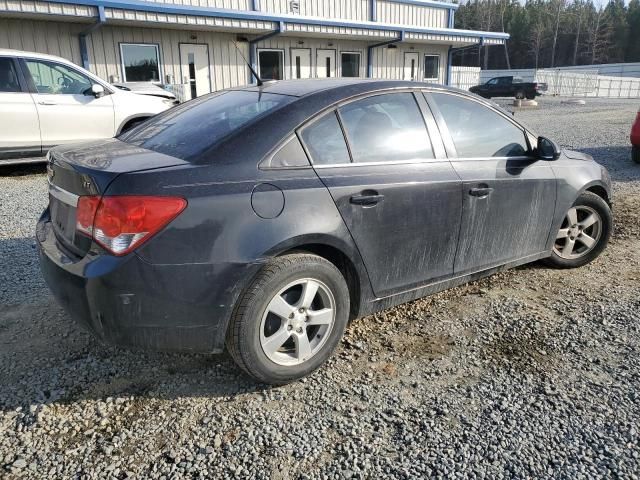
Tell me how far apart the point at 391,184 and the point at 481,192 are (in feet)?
2.57

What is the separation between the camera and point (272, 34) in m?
16.1

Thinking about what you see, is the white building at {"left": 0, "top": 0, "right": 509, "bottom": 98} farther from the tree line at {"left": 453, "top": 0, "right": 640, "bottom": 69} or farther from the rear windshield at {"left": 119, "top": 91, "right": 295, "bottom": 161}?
the tree line at {"left": 453, "top": 0, "right": 640, "bottom": 69}

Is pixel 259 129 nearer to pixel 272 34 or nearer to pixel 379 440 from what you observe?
pixel 379 440

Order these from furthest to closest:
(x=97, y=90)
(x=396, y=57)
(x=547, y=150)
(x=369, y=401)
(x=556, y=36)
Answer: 1. (x=556, y=36)
2. (x=396, y=57)
3. (x=97, y=90)
4. (x=547, y=150)
5. (x=369, y=401)

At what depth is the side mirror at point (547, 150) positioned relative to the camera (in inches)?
147

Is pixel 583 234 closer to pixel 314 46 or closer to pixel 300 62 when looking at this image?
pixel 300 62

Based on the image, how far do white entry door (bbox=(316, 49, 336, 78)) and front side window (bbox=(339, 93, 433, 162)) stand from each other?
16198mm

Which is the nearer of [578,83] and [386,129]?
[386,129]

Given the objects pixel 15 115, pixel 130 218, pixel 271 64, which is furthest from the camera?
pixel 271 64

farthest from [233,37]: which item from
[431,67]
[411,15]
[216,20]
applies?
[431,67]

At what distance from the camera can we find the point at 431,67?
2259cm

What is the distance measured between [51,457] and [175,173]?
4.61 ft

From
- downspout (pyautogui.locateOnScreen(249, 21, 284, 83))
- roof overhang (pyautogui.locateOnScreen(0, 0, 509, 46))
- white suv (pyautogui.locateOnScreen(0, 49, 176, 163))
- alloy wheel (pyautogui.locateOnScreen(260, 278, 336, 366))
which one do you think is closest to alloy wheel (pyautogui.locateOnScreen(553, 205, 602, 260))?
alloy wheel (pyautogui.locateOnScreen(260, 278, 336, 366))

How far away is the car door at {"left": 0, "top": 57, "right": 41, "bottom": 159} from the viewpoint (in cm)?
776
